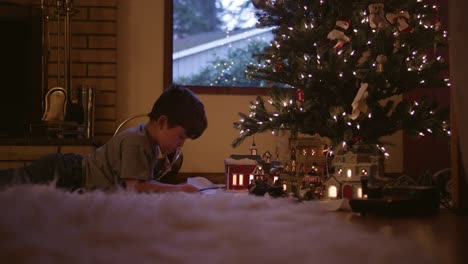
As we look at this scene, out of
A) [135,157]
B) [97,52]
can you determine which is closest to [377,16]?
[135,157]

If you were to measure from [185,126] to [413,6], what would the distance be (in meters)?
1.26

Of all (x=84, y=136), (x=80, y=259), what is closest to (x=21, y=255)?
(x=80, y=259)

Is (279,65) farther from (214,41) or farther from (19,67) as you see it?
(19,67)

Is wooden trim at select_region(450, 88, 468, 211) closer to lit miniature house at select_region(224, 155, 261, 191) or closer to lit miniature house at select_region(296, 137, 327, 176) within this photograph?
lit miniature house at select_region(296, 137, 327, 176)

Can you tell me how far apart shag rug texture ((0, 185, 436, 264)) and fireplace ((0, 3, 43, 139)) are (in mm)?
2162

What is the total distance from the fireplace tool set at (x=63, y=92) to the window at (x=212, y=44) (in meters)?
0.56

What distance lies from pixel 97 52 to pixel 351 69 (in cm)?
161

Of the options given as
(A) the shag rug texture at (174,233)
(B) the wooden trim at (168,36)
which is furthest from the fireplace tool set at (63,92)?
(A) the shag rug texture at (174,233)

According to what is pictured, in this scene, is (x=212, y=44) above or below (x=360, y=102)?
above

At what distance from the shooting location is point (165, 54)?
10.6ft

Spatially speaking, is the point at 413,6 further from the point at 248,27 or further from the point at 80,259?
the point at 80,259

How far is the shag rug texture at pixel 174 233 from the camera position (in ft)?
1.69

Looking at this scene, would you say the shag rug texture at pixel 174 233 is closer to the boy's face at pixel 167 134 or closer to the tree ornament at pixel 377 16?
the boy's face at pixel 167 134

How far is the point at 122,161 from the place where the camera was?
5.38 ft
